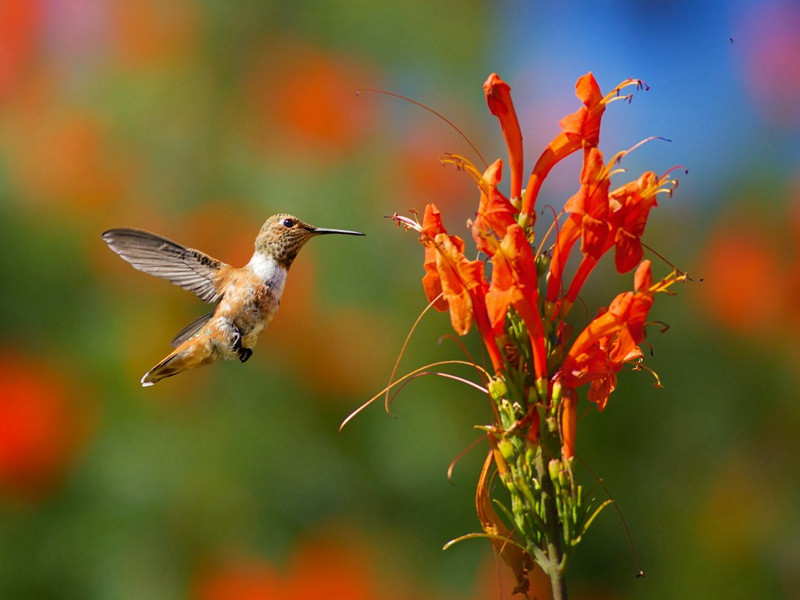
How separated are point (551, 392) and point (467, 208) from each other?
214cm

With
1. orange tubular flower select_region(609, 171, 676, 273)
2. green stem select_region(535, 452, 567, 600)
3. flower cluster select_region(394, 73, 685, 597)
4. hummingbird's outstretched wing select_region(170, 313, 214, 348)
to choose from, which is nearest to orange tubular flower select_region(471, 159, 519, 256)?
flower cluster select_region(394, 73, 685, 597)

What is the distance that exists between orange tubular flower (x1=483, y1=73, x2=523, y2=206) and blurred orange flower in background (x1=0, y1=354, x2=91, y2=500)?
288cm

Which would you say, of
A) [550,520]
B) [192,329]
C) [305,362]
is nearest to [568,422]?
[550,520]

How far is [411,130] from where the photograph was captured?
3.76 m

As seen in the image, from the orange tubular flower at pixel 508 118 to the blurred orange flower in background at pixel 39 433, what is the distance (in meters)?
2.88

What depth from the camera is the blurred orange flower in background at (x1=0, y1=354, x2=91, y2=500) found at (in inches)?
142

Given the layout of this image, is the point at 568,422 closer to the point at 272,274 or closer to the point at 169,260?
the point at 272,274

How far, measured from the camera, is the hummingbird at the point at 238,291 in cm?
160

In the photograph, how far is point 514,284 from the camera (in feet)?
3.66

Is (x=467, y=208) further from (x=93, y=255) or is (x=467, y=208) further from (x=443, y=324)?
(x=93, y=255)

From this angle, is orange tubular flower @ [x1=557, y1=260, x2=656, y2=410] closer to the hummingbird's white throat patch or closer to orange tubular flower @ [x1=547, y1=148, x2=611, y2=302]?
orange tubular flower @ [x1=547, y1=148, x2=611, y2=302]

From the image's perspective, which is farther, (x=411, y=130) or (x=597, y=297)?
(x=411, y=130)

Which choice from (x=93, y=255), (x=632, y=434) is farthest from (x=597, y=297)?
(x=93, y=255)

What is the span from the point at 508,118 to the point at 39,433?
3.09 metres
